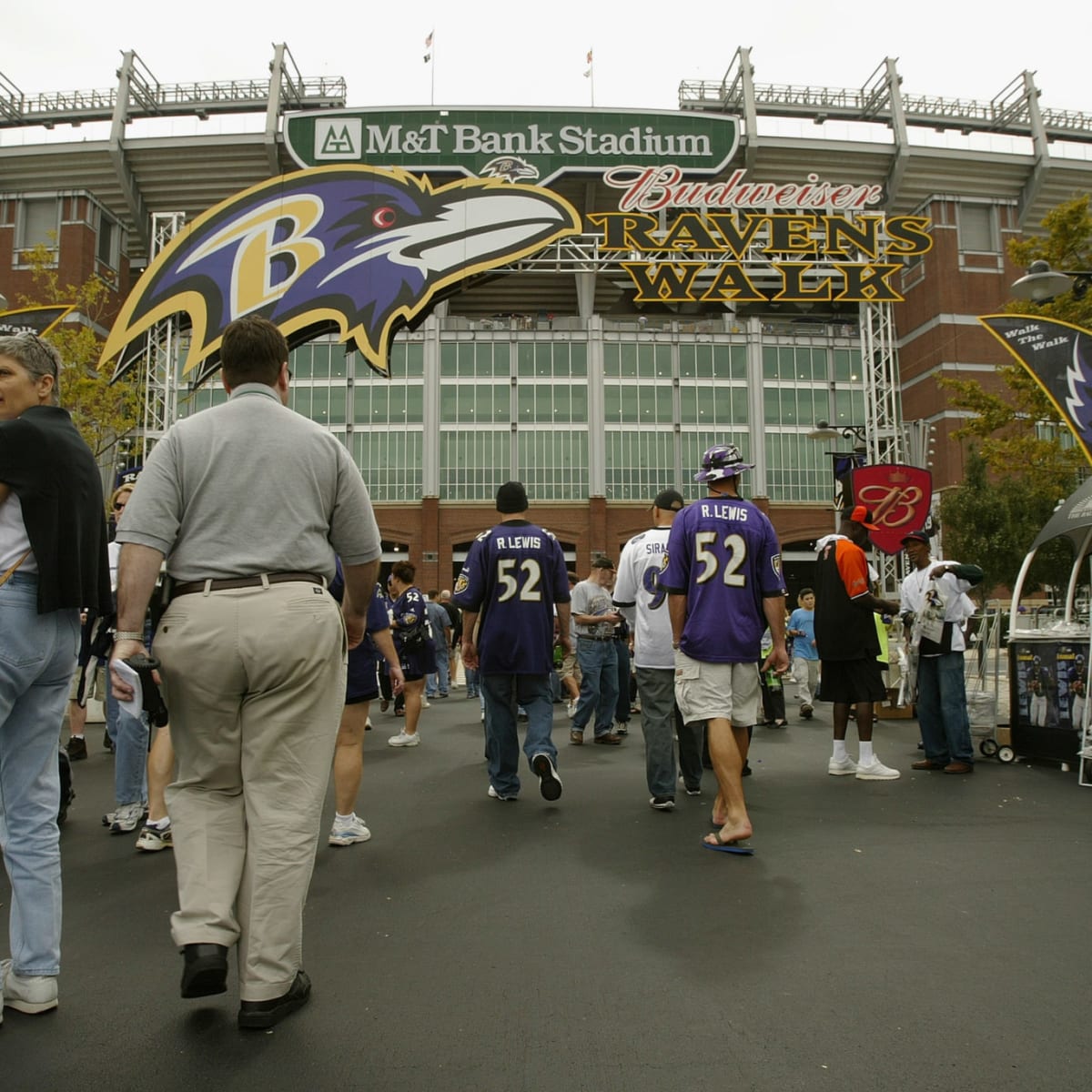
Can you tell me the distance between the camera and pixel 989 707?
8.38m

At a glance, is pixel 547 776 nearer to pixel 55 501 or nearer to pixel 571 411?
pixel 55 501

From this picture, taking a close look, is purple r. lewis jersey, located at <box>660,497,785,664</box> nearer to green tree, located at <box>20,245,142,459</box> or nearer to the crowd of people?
the crowd of people

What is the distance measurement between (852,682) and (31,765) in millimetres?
5622

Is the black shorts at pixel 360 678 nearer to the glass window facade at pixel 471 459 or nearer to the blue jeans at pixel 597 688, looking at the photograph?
the blue jeans at pixel 597 688

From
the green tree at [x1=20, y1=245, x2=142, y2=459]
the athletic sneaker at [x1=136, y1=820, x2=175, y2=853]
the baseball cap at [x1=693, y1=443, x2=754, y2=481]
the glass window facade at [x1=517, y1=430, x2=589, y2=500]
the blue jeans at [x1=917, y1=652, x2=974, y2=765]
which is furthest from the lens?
the glass window facade at [x1=517, y1=430, x2=589, y2=500]

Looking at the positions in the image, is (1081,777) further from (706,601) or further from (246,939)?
(246,939)

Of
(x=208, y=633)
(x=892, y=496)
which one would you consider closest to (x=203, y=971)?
(x=208, y=633)

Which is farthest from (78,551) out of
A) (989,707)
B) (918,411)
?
(918,411)

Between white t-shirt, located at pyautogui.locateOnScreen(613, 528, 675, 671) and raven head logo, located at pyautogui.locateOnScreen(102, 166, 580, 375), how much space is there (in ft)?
13.6

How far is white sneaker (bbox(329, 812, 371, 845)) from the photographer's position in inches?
191

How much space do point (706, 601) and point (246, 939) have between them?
3.07 meters

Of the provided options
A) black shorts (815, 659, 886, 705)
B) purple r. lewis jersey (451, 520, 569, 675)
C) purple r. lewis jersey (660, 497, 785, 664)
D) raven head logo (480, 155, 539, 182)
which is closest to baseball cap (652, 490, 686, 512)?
purple r. lewis jersey (451, 520, 569, 675)

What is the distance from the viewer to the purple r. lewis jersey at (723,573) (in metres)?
4.97

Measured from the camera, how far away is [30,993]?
8.76ft
